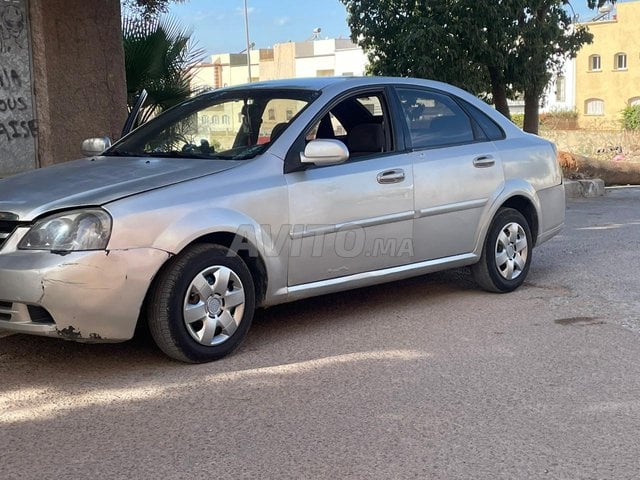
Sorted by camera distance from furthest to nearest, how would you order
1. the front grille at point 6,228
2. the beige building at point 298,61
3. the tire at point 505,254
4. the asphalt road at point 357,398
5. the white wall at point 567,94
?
the beige building at point 298,61
the white wall at point 567,94
the tire at point 505,254
the front grille at point 6,228
the asphalt road at point 357,398

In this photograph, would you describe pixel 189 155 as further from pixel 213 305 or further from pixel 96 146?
pixel 213 305

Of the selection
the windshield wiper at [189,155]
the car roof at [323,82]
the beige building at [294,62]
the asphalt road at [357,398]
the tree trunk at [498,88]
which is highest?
the beige building at [294,62]

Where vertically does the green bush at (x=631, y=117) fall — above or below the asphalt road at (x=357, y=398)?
above

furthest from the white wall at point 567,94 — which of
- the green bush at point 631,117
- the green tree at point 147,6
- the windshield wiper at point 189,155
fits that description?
the windshield wiper at point 189,155

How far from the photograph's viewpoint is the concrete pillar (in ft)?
30.2

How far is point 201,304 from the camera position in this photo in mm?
5109

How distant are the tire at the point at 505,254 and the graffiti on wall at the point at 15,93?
499cm

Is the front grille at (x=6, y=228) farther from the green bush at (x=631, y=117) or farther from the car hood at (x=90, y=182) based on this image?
the green bush at (x=631, y=117)

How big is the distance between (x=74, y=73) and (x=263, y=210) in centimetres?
493

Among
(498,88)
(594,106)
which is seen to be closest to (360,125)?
(498,88)

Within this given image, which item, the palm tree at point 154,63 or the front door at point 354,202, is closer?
the front door at point 354,202

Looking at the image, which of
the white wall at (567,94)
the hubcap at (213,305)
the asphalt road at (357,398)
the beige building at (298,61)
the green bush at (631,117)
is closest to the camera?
the asphalt road at (357,398)

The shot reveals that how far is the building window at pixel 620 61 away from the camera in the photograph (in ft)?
168

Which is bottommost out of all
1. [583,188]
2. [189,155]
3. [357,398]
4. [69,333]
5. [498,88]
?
[357,398]
